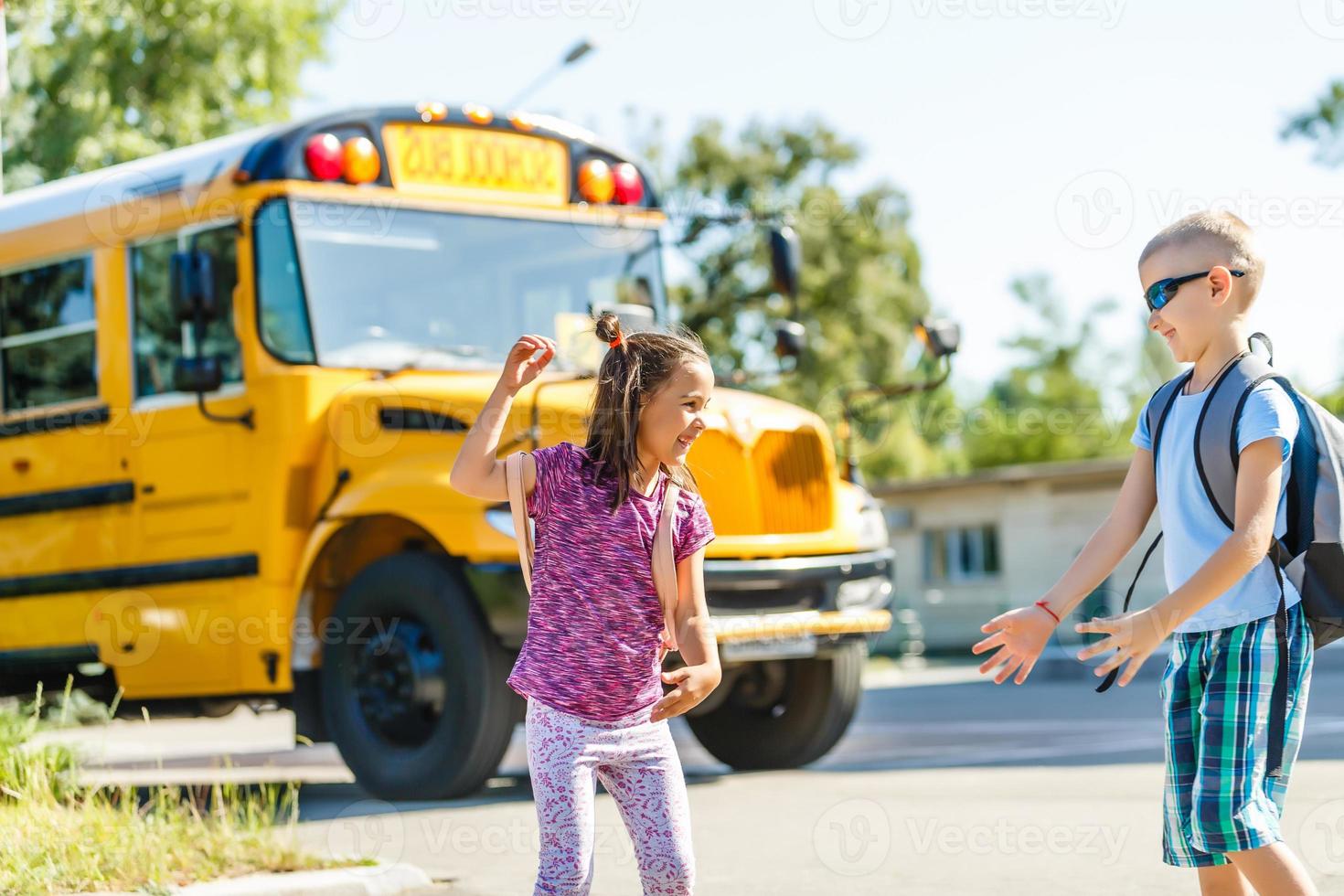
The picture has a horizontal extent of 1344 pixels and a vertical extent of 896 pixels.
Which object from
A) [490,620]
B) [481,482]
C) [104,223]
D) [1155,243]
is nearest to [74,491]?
[104,223]

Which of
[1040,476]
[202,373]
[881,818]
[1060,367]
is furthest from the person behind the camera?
[1060,367]

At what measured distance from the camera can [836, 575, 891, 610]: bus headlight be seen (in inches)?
327

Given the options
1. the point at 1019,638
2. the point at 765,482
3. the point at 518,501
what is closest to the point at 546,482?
the point at 518,501

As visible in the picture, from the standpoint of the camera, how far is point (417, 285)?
817 centimetres

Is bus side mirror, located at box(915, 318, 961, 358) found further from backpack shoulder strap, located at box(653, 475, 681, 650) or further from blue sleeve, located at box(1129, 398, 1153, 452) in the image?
backpack shoulder strap, located at box(653, 475, 681, 650)

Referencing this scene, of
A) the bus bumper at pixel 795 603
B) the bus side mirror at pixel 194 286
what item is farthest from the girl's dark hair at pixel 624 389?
the bus side mirror at pixel 194 286

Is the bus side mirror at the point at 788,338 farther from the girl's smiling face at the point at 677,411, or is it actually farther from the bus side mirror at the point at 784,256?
the girl's smiling face at the point at 677,411

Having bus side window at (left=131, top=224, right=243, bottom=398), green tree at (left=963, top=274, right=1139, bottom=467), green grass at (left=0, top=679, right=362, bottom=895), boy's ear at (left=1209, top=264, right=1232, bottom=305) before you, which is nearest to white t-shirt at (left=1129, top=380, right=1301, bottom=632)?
boy's ear at (left=1209, top=264, right=1232, bottom=305)

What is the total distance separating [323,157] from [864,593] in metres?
3.18

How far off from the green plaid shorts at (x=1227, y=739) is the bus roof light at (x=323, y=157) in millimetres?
5354

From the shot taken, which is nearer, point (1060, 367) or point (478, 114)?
point (478, 114)

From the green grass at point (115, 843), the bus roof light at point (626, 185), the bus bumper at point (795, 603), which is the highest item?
the bus roof light at point (626, 185)

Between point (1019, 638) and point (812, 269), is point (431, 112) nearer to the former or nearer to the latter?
point (1019, 638)

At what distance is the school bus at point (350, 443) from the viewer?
24.8 ft
